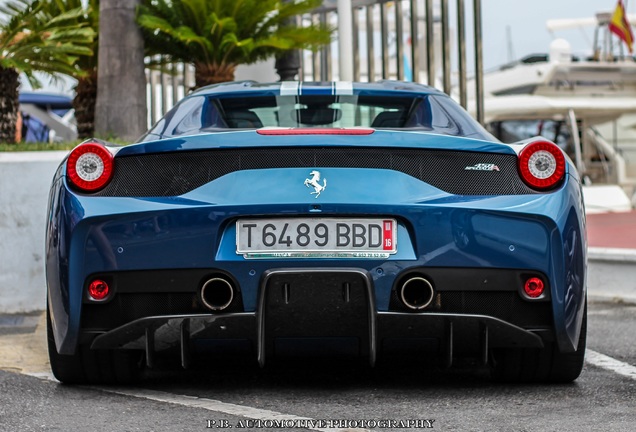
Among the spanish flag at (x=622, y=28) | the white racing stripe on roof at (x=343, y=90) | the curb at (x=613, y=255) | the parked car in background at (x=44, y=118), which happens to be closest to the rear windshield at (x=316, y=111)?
the white racing stripe on roof at (x=343, y=90)

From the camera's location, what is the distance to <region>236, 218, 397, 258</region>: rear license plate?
159 inches

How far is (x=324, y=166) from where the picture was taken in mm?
4191

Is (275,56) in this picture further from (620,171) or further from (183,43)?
(620,171)

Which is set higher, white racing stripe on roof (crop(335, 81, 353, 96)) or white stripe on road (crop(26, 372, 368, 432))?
white racing stripe on roof (crop(335, 81, 353, 96))

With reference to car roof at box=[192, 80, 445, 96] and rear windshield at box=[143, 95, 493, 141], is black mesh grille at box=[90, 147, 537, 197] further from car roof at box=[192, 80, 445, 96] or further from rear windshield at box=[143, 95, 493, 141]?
car roof at box=[192, 80, 445, 96]

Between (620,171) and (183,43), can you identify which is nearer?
(183,43)

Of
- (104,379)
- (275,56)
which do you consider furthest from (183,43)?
(104,379)

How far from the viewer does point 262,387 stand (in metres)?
4.52

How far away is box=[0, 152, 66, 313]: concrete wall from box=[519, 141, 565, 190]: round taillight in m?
3.65

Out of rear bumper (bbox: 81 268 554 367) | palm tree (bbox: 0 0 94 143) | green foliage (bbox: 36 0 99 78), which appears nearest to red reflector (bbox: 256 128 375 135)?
rear bumper (bbox: 81 268 554 367)

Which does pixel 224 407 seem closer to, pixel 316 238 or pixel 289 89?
pixel 316 238

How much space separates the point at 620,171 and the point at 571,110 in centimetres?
198

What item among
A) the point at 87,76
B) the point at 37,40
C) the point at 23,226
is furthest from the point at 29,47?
the point at 23,226

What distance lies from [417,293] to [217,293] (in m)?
0.66
